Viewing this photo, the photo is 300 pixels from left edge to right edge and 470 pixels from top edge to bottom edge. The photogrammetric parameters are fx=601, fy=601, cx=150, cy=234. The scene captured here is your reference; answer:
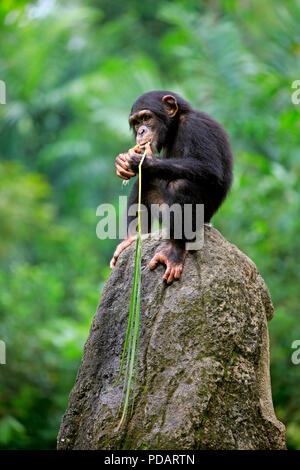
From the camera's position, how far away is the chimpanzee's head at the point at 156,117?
16.7 feet

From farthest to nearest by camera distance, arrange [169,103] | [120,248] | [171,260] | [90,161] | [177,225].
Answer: [90,161] → [169,103] → [120,248] → [177,225] → [171,260]

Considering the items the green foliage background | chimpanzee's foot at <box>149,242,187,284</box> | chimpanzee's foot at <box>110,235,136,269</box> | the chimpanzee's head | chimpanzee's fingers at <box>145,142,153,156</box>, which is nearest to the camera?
chimpanzee's foot at <box>149,242,187,284</box>

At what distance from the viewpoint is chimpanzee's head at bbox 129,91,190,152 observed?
16.7 feet

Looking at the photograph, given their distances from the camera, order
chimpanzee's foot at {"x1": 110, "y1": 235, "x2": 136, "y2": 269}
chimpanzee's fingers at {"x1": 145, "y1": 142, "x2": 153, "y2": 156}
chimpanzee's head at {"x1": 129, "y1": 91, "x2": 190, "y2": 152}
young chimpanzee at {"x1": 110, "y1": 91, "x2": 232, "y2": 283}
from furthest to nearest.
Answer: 1. chimpanzee's head at {"x1": 129, "y1": 91, "x2": 190, "y2": 152}
2. chimpanzee's foot at {"x1": 110, "y1": 235, "x2": 136, "y2": 269}
3. chimpanzee's fingers at {"x1": 145, "y1": 142, "x2": 153, "y2": 156}
4. young chimpanzee at {"x1": 110, "y1": 91, "x2": 232, "y2": 283}

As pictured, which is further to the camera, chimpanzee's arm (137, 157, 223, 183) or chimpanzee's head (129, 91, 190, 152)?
chimpanzee's head (129, 91, 190, 152)

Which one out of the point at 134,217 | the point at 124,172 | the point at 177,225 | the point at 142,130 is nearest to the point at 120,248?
the point at 134,217

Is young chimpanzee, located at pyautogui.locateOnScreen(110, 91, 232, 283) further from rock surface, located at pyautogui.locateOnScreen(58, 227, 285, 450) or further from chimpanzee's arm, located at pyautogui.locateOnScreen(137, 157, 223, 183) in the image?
rock surface, located at pyautogui.locateOnScreen(58, 227, 285, 450)

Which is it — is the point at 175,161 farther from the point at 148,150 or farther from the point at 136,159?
the point at 136,159

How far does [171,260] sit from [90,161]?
16.1 m

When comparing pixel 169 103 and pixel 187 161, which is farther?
pixel 169 103

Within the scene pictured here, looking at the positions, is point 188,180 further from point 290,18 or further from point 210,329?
point 290,18

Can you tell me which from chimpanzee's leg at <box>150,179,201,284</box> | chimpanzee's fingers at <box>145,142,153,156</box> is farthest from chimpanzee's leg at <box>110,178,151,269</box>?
chimpanzee's fingers at <box>145,142,153,156</box>

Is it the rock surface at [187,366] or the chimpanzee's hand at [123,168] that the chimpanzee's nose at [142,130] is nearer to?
the chimpanzee's hand at [123,168]

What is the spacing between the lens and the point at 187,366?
405 centimetres
